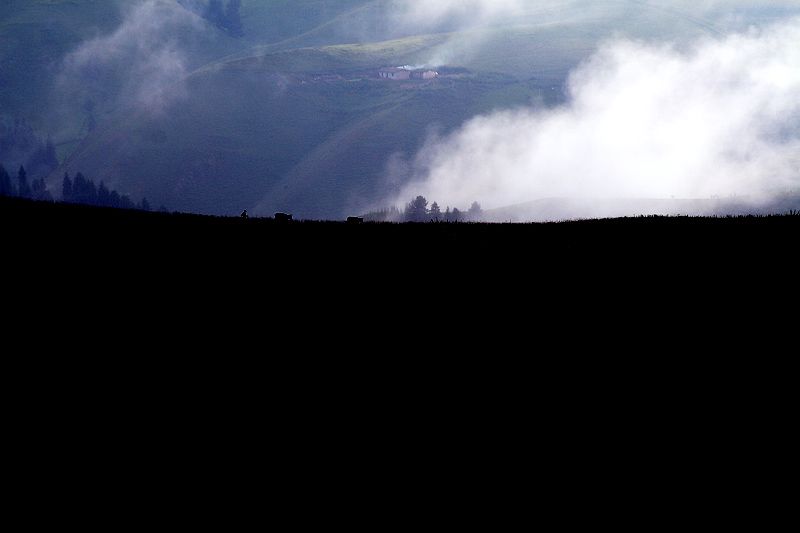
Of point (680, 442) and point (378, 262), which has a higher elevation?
point (378, 262)

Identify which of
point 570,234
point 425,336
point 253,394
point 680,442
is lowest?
point 680,442

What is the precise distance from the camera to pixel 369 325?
14398 mm

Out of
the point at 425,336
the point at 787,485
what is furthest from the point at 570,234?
the point at 787,485

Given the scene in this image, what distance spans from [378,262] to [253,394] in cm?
496

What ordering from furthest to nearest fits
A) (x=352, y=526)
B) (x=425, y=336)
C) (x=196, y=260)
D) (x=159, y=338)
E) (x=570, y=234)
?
(x=570, y=234) → (x=196, y=260) → (x=425, y=336) → (x=159, y=338) → (x=352, y=526)

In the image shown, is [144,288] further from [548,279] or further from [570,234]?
[570,234]

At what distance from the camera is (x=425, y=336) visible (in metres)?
14.3

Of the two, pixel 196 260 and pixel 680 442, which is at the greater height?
pixel 196 260

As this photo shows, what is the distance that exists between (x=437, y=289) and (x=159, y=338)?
19.4 feet

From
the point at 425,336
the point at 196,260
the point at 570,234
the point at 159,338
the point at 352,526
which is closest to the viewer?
the point at 352,526

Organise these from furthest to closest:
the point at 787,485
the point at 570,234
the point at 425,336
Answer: the point at 570,234
the point at 425,336
the point at 787,485

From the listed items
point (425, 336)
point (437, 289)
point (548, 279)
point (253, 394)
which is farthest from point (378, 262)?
point (253, 394)

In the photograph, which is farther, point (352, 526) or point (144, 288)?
point (144, 288)

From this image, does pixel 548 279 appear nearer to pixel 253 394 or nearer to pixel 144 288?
pixel 253 394
